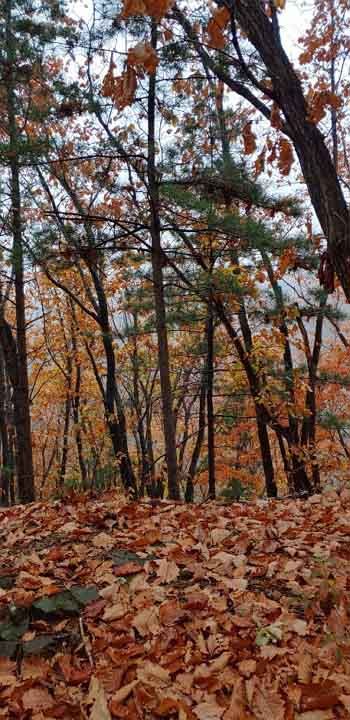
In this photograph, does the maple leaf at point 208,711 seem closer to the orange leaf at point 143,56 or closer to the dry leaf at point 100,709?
the dry leaf at point 100,709

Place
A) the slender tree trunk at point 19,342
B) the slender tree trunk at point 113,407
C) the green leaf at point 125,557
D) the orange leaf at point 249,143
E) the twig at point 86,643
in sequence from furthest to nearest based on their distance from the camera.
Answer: the slender tree trunk at point 113,407 < the slender tree trunk at point 19,342 < the green leaf at point 125,557 < the orange leaf at point 249,143 < the twig at point 86,643

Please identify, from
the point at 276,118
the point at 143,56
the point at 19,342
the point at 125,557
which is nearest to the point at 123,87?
the point at 143,56

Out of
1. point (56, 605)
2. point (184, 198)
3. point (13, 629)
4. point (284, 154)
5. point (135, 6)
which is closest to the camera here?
point (135, 6)

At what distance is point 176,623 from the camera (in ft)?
7.06

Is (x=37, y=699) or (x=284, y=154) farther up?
(x=284, y=154)

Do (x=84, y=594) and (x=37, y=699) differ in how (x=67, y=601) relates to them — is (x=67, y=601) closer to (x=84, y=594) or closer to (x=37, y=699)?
(x=84, y=594)

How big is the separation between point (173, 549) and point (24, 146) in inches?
172

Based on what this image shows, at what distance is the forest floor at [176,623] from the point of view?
167 cm

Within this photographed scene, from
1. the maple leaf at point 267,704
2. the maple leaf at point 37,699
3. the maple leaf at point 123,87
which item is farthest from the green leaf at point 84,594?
the maple leaf at point 123,87

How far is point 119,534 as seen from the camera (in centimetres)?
338

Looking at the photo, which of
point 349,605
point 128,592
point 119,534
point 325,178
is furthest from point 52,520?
point 325,178

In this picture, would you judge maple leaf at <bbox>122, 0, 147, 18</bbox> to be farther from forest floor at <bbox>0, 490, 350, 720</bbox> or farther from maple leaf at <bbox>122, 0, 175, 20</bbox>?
forest floor at <bbox>0, 490, 350, 720</bbox>

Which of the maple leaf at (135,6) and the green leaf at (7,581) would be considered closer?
the maple leaf at (135,6)

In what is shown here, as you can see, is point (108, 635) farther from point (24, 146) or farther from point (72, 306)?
point (72, 306)
